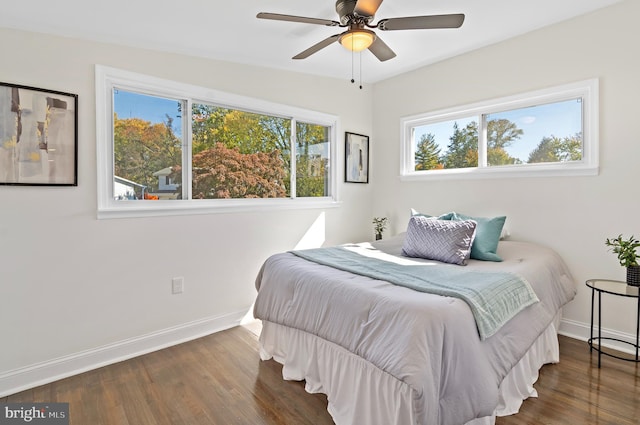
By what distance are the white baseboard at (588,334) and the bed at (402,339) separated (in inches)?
13.6

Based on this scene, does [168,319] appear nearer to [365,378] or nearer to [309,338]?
[309,338]

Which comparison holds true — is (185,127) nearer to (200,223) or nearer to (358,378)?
(200,223)

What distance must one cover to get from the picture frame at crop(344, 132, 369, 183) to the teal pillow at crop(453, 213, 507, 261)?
5.67 feet

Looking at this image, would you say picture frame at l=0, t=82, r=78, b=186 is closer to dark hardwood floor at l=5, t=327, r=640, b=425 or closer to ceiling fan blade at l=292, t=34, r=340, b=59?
dark hardwood floor at l=5, t=327, r=640, b=425

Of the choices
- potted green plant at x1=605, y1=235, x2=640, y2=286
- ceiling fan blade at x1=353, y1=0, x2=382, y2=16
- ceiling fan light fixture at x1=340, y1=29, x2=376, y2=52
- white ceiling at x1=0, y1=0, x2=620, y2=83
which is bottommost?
potted green plant at x1=605, y1=235, x2=640, y2=286

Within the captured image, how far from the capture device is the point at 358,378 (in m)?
1.77

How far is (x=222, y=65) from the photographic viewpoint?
10.6 ft

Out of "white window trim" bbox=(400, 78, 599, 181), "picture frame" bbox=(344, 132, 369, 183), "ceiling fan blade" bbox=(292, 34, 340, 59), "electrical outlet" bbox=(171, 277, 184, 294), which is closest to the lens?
"ceiling fan blade" bbox=(292, 34, 340, 59)

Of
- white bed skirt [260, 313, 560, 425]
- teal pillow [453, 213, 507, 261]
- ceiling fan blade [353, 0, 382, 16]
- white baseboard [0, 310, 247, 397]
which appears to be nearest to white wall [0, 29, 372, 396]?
white baseboard [0, 310, 247, 397]

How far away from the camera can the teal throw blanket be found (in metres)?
1.76

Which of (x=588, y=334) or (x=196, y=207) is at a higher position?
(x=196, y=207)

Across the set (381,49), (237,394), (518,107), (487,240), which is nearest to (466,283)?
(487,240)

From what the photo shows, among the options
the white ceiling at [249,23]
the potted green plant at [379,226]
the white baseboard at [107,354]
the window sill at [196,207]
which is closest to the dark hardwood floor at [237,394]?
the white baseboard at [107,354]

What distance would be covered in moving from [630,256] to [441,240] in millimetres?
1234
